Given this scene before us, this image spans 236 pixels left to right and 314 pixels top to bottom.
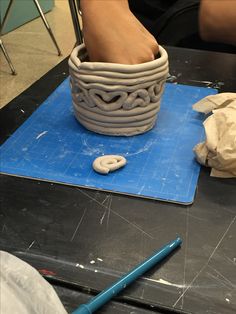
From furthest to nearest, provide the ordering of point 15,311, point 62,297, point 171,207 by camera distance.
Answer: point 171,207 < point 62,297 < point 15,311

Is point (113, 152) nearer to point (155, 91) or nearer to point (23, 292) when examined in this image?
point (155, 91)

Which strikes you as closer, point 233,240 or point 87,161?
point 233,240

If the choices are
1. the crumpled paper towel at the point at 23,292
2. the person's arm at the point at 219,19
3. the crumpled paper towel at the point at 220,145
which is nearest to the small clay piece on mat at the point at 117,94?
the crumpled paper towel at the point at 220,145

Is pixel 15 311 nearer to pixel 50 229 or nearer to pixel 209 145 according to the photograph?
pixel 50 229

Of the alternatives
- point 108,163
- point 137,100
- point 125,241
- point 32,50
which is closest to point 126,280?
point 125,241

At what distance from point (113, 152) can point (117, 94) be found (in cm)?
9

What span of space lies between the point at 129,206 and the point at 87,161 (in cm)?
12

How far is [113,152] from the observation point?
641 mm

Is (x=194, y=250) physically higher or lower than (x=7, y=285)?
lower

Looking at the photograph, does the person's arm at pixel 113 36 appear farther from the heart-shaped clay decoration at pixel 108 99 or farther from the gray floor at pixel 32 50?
the gray floor at pixel 32 50

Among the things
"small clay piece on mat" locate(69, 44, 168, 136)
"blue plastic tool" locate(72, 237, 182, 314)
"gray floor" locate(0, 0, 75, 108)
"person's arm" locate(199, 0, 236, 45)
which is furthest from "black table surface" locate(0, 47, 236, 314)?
"gray floor" locate(0, 0, 75, 108)

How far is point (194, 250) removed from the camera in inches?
18.1

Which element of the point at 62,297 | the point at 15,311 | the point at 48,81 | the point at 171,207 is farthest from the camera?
the point at 48,81

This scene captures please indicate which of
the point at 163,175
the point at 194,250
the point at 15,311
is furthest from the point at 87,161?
the point at 15,311
